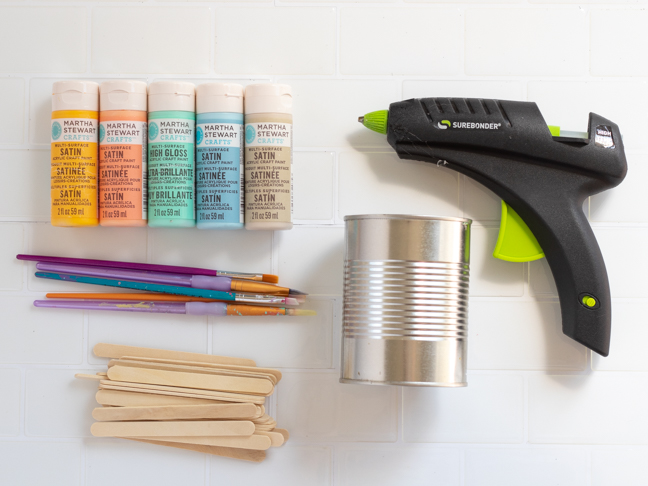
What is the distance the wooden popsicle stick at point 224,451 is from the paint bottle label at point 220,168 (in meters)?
0.33

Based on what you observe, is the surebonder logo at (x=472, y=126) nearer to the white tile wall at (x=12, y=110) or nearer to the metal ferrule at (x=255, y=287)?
the metal ferrule at (x=255, y=287)

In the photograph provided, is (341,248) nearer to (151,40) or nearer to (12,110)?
(151,40)

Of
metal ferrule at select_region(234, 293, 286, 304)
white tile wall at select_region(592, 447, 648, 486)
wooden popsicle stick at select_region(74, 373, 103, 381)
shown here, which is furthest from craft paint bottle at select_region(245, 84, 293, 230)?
white tile wall at select_region(592, 447, 648, 486)

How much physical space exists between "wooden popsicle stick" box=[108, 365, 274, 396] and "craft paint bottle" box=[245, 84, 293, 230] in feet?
0.73

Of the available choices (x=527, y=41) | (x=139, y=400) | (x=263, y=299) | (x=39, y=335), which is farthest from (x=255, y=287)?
(x=527, y=41)

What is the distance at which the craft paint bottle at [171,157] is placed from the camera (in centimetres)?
71

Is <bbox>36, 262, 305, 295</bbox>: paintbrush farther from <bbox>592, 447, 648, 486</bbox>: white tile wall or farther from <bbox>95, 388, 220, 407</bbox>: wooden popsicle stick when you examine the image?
<bbox>592, 447, 648, 486</bbox>: white tile wall

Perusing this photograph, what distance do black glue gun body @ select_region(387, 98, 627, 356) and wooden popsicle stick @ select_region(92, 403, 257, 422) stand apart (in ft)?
1.42

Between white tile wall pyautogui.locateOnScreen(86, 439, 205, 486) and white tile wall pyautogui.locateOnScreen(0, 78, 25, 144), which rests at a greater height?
white tile wall pyautogui.locateOnScreen(0, 78, 25, 144)

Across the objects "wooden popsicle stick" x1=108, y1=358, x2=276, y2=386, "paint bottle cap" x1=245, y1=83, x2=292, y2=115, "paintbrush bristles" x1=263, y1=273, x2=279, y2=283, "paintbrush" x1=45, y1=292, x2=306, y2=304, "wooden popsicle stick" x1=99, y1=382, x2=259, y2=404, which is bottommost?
"wooden popsicle stick" x1=99, y1=382, x2=259, y2=404

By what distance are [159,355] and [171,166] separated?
28 centimetres

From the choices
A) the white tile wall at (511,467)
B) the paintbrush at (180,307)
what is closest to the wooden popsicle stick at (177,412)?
the paintbrush at (180,307)

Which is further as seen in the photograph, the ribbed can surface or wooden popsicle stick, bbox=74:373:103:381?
wooden popsicle stick, bbox=74:373:103:381

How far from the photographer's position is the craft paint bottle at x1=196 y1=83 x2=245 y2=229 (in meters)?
0.71
